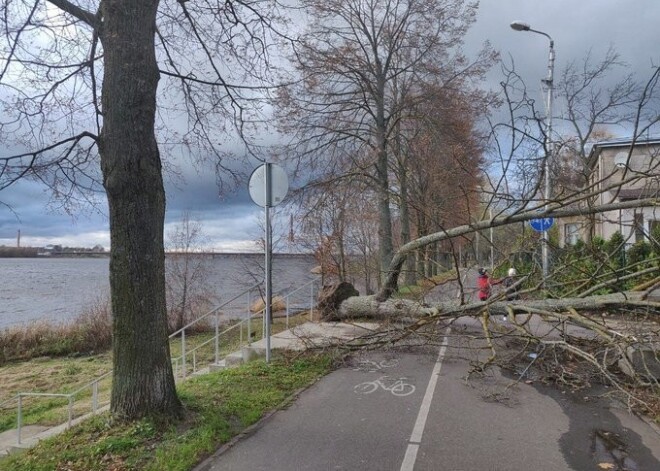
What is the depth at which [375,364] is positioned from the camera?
9.55 metres

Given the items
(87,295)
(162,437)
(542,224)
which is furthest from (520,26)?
(87,295)

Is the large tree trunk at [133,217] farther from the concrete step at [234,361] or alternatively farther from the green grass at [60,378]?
the green grass at [60,378]

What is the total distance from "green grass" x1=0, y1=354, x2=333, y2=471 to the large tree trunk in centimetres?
28

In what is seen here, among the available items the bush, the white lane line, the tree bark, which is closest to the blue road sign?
the tree bark

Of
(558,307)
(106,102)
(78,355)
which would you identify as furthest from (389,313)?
(78,355)

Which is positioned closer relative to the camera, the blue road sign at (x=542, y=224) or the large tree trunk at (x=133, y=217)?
the large tree trunk at (x=133, y=217)

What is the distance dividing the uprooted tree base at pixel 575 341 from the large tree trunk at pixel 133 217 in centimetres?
467

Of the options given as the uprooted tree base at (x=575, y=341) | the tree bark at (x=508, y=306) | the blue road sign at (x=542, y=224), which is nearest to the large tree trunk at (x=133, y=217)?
the uprooted tree base at (x=575, y=341)

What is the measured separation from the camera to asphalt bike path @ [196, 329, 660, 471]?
5145 mm

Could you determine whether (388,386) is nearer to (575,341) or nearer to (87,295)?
(575,341)

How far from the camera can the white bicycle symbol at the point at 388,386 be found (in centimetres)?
776

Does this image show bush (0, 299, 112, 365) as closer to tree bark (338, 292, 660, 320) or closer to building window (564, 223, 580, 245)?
tree bark (338, 292, 660, 320)

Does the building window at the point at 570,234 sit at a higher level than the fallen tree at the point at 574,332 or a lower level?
higher

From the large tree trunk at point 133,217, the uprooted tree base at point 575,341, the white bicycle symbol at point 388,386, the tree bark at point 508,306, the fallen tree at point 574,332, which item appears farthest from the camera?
the tree bark at point 508,306
